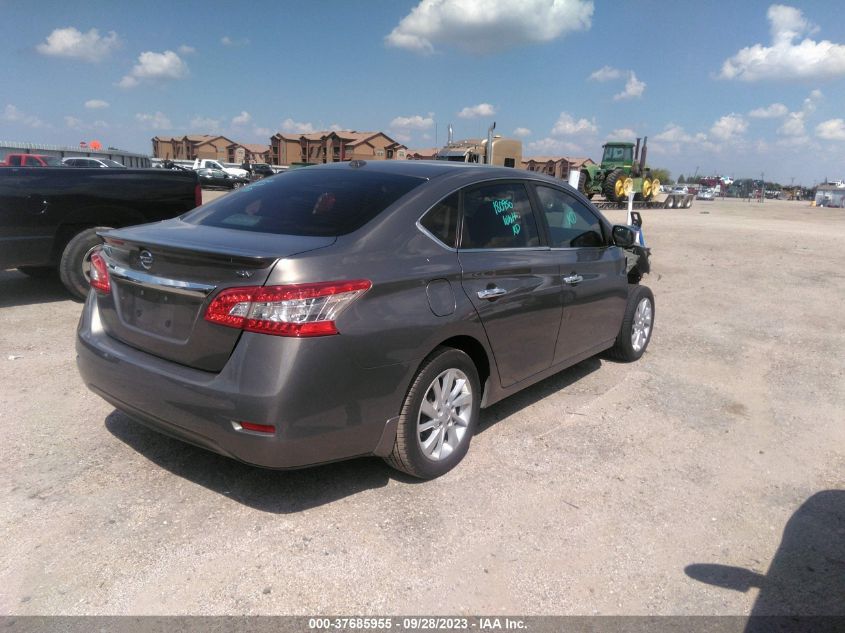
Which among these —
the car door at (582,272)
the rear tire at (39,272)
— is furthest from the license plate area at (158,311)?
the rear tire at (39,272)

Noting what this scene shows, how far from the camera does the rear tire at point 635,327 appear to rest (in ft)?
17.6

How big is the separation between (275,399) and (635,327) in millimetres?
3924

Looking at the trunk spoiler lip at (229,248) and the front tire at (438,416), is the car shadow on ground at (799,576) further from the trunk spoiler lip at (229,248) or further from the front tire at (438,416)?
the trunk spoiler lip at (229,248)

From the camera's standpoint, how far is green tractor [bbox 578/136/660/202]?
2953 cm

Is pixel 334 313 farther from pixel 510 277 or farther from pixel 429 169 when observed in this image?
pixel 429 169

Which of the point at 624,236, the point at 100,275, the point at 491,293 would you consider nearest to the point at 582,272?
the point at 624,236

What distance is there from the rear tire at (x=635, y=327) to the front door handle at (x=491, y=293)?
2.20 meters

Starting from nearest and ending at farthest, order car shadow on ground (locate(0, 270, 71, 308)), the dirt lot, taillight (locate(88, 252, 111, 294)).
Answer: the dirt lot, taillight (locate(88, 252, 111, 294)), car shadow on ground (locate(0, 270, 71, 308))

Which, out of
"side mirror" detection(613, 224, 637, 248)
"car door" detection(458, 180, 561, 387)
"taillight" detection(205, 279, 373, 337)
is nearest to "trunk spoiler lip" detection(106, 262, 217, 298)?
"taillight" detection(205, 279, 373, 337)

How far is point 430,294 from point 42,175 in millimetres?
5259

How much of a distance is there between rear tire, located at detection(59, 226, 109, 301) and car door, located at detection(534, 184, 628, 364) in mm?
4795

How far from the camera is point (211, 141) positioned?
227ft

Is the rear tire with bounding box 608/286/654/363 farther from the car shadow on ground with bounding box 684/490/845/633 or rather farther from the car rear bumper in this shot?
the car rear bumper

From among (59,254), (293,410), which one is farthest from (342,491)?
(59,254)
